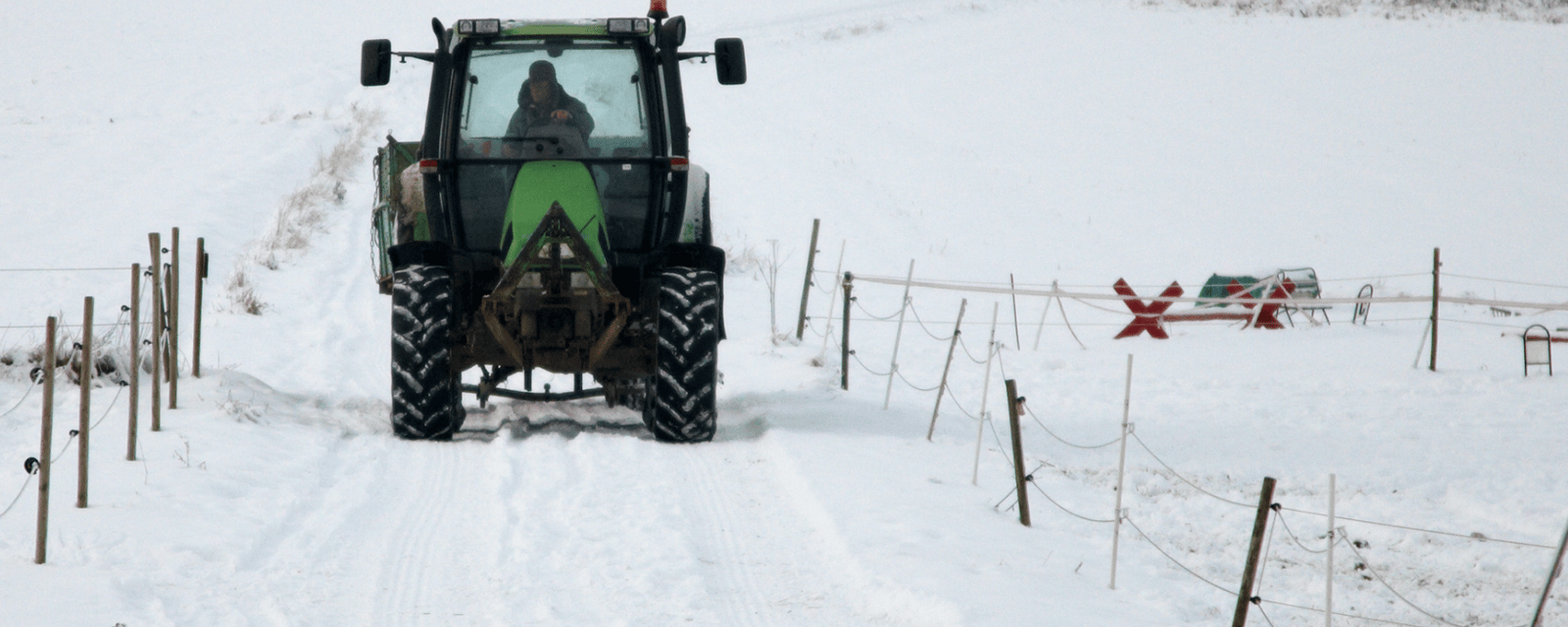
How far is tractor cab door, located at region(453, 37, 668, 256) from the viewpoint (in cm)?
746

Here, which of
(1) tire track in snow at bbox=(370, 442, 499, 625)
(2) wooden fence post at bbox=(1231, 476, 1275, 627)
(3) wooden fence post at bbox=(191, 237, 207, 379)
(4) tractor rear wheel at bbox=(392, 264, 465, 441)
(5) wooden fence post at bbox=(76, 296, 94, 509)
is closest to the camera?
(2) wooden fence post at bbox=(1231, 476, 1275, 627)

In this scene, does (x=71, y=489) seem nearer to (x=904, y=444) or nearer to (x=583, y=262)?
(x=583, y=262)

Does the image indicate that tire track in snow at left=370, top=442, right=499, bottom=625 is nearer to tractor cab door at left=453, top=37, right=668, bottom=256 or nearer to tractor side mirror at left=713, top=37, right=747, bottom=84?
tractor cab door at left=453, top=37, right=668, bottom=256

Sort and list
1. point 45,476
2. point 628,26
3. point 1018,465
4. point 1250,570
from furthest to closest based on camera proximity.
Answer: point 628,26 < point 1018,465 < point 45,476 < point 1250,570

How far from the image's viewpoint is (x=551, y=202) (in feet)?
23.5

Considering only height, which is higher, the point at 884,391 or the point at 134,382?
the point at 134,382

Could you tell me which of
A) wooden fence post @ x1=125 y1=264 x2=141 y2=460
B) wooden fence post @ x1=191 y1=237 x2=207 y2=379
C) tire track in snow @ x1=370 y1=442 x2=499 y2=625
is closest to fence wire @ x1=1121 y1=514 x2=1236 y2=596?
tire track in snow @ x1=370 y1=442 x2=499 y2=625

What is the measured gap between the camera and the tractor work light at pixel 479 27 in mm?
7281

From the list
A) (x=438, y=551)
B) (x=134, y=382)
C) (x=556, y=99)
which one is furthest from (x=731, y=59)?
(x=134, y=382)

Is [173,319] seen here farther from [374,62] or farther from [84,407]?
[84,407]

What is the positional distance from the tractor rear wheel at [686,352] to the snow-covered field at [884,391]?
0.90 feet

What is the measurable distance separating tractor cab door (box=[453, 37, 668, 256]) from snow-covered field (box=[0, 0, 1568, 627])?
147cm

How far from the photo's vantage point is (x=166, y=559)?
4875mm

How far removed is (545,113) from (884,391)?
4080 mm
